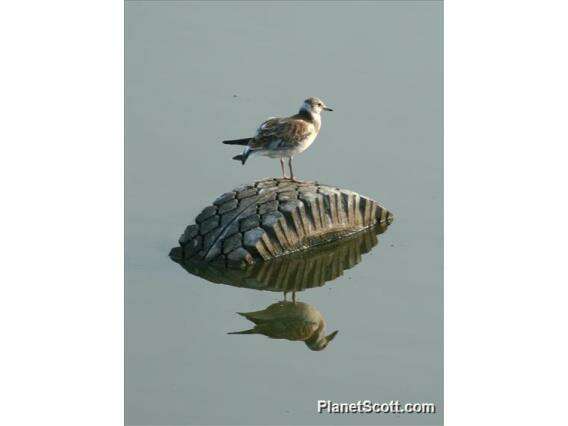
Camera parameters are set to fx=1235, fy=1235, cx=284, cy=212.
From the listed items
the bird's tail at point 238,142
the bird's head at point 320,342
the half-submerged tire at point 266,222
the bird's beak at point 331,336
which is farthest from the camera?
the bird's tail at point 238,142

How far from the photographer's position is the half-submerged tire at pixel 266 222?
11922 mm

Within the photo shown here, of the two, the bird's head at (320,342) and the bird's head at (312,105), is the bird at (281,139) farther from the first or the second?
the bird's head at (320,342)

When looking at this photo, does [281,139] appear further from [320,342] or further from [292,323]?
[320,342]

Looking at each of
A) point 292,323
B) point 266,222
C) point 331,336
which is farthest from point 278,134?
point 331,336

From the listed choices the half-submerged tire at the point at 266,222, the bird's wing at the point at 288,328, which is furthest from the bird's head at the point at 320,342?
the half-submerged tire at the point at 266,222

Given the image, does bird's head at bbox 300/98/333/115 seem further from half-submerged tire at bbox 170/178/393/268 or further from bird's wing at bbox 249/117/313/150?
half-submerged tire at bbox 170/178/393/268

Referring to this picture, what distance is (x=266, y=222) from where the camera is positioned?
12.0 metres

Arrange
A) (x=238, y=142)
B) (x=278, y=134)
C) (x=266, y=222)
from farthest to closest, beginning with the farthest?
(x=238, y=142), (x=278, y=134), (x=266, y=222)

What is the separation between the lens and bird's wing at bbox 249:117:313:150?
41.5ft

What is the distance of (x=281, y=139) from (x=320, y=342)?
2720 millimetres

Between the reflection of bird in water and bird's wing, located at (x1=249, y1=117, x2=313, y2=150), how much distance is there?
1973mm

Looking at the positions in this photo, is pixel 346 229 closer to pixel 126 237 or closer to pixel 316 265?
pixel 316 265

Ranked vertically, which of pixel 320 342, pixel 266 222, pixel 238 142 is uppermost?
pixel 238 142

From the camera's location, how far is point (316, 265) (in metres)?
12.1
